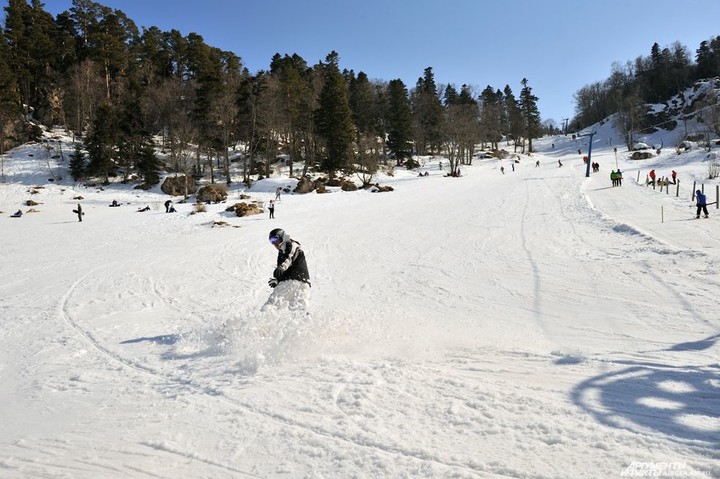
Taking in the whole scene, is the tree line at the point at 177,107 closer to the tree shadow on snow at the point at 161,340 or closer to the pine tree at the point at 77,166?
the pine tree at the point at 77,166

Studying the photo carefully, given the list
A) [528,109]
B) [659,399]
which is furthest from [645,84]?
[659,399]

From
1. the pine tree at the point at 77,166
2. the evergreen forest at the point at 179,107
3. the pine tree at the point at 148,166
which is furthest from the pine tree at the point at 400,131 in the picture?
the pine tree at the point at 77,166

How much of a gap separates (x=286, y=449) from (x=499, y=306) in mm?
5626

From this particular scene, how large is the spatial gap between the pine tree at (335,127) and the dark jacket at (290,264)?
4060 cm

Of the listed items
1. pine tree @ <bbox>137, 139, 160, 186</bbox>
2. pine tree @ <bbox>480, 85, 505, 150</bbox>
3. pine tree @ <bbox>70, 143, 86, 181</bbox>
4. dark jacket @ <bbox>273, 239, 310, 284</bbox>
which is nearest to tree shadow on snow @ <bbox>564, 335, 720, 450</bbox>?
dark jacket @ <bbox>273, 239, 310, 284</bbox>

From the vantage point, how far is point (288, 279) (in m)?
6.42

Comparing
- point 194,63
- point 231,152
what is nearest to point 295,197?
point 231,152

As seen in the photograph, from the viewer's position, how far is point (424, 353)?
554 cm

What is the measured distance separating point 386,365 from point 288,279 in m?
2.22

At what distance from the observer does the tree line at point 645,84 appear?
89.8 meters

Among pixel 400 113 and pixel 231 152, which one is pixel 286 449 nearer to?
pixel 231 152

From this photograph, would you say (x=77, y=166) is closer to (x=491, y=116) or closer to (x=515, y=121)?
(x=491, y=116)

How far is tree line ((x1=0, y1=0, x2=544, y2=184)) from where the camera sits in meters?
46.2

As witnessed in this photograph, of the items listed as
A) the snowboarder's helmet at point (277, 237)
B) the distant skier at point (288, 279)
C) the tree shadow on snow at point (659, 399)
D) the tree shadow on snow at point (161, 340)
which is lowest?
the tree shadow on snow at point (161, 340)
